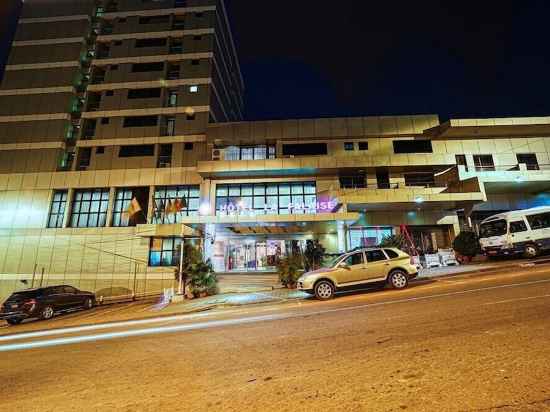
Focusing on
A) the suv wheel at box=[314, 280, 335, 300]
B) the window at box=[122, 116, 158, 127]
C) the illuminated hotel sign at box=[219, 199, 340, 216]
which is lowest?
the suv wheel at box=[314, 280, 335, 300]

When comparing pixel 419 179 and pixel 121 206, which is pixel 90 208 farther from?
pixel 419 179

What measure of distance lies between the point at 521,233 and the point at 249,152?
21.6 m

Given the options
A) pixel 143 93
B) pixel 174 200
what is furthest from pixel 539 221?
pixel 143 93

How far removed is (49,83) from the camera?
2984 cm

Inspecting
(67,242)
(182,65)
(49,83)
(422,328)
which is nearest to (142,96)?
(182,65)

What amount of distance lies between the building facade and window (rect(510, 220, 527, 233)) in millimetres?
5022

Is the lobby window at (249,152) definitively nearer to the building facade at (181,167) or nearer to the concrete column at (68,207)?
the building facade at (181,167)

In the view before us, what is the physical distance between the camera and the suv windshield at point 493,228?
15.3 metres

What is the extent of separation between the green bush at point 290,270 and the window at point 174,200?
13.4m

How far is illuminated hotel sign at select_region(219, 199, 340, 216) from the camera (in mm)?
21491

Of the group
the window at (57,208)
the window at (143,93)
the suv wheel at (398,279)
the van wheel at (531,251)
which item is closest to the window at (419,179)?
the van wheel at (531,251)

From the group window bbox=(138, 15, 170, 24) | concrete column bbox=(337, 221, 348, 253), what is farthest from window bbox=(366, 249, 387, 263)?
window bbox=(138, 15, 170, 24)

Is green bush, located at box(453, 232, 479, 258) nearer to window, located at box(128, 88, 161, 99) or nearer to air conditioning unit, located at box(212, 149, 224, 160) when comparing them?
air conditioning unit, located at box(212, 149, 224, 160)

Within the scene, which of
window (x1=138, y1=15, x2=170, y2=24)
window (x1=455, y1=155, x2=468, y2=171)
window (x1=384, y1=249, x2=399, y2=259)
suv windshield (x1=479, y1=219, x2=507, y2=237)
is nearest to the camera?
window (x1=384, y1=249, x2=399, y2=259)
